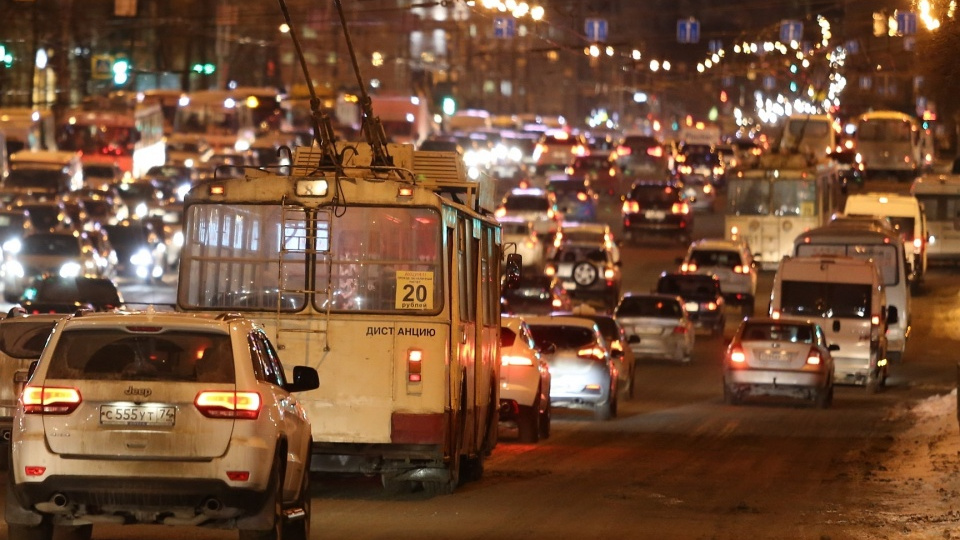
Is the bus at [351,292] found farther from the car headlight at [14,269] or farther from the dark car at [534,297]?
the car headlight at [14,269]

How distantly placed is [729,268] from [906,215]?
7803mm

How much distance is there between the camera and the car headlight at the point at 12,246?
37.2 m

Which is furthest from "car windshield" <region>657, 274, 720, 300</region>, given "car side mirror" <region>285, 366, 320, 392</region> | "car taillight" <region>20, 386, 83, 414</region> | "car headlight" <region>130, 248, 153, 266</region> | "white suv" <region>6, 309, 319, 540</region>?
"car taillight" <region>20, 386, 83, 414</region>

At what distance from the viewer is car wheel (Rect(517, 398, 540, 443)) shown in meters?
21.0

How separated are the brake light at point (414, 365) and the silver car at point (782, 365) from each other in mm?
14549

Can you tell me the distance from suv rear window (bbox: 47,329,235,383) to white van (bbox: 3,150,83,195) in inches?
1708

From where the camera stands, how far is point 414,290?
46.9ft

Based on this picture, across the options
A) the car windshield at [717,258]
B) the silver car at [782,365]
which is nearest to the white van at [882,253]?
the car windshield at [717,258]

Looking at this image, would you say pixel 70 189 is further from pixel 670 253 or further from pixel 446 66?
pixel 446 66

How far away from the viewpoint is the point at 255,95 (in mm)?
70625

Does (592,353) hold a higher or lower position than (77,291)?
lower

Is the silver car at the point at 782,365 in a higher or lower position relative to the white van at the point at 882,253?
lower

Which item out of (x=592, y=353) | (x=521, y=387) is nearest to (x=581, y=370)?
(x=592, y=353)

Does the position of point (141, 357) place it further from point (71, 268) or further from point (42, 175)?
point (42, 175)
